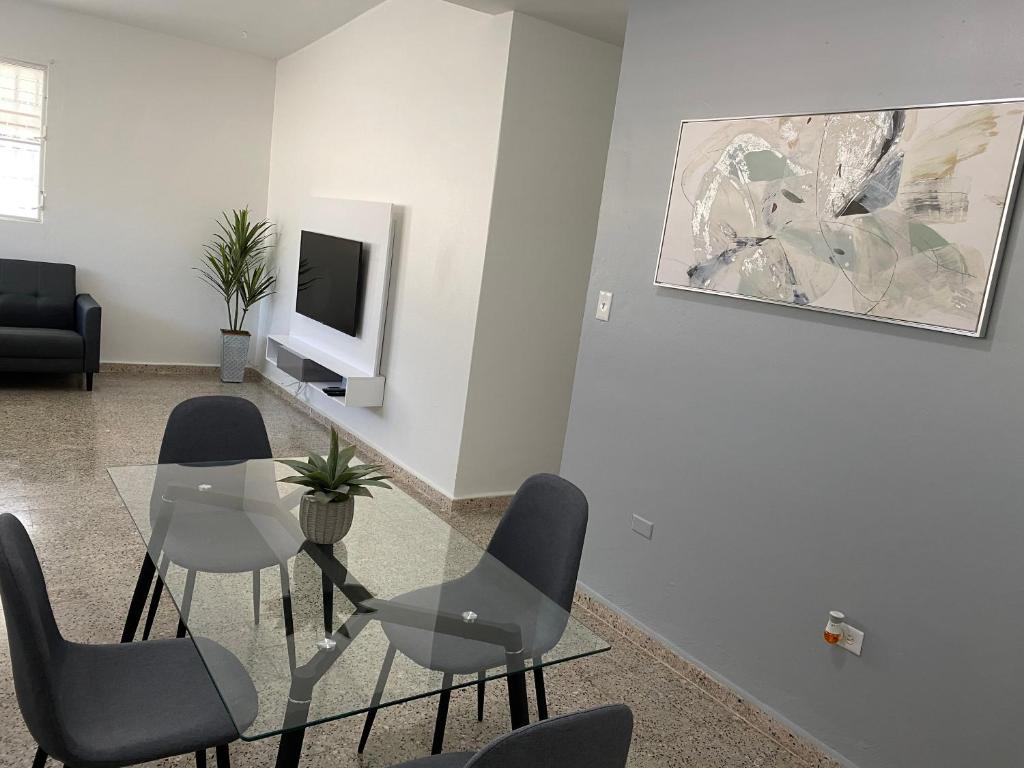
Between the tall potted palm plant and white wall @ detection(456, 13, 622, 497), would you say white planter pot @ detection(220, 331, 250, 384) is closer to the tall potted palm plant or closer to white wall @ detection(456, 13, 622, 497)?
the tall potted palm plant

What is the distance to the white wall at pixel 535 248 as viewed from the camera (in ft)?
13.9

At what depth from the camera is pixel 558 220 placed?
178 inches

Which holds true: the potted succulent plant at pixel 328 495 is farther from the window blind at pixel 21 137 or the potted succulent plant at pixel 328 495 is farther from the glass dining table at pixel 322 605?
the window blind at pixel 21 137

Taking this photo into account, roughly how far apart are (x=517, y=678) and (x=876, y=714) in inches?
47.2

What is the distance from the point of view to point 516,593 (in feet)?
6.87

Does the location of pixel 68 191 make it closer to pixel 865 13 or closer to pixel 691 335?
pixel 691 335

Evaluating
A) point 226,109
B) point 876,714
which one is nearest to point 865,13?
point 876,714

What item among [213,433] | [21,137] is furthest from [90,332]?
[213,433]

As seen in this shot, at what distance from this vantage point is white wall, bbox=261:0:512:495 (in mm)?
4324

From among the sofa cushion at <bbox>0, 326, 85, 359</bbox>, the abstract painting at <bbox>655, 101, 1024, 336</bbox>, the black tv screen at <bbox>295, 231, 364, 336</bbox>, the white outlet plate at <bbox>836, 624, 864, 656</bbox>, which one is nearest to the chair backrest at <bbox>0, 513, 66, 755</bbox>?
the white outlet plate at <bbox>836, 624, 864, 656</bbox>

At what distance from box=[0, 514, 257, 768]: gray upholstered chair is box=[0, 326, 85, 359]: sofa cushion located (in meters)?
4.68

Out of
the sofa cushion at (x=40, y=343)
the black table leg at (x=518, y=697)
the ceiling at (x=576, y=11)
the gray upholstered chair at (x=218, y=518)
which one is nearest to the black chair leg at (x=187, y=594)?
the gray upholstered chair at (x=218, y=518)

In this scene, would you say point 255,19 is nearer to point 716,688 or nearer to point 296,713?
point 716,688

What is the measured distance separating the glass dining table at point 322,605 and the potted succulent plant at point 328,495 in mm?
40
